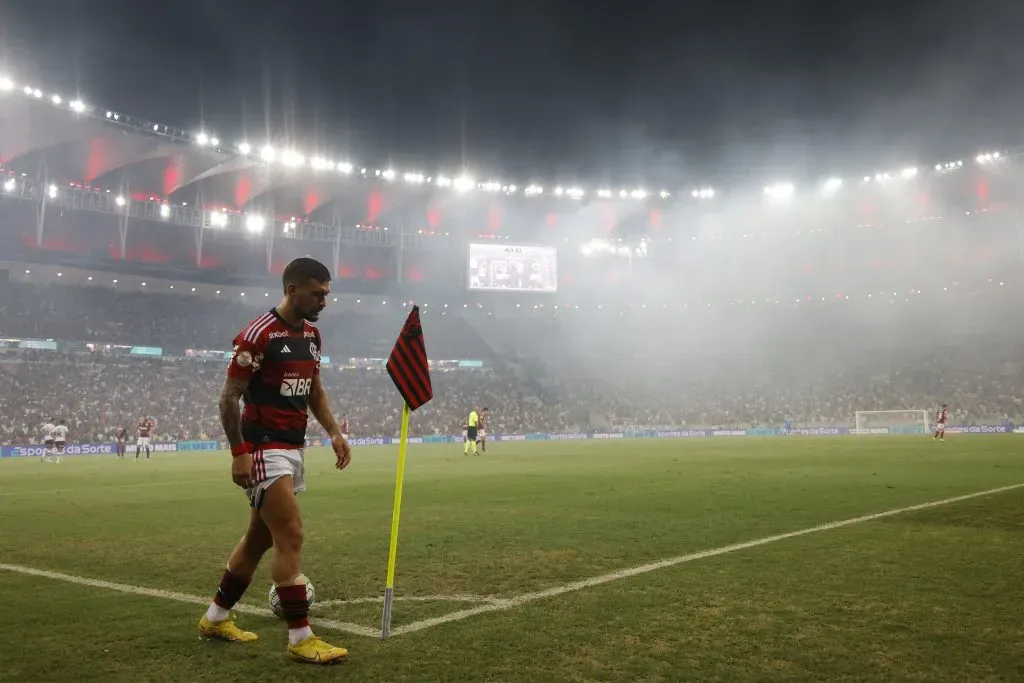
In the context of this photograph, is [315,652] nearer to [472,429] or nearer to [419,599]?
[419,599]

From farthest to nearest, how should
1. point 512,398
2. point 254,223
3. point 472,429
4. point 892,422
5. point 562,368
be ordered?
1. point 562,368
2. point 512,398
3. point 254,223
4. point 892,422
5. point 472,429

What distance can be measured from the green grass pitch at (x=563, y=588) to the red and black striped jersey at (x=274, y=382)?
4.43 feet

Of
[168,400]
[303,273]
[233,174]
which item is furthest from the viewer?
[233,174]

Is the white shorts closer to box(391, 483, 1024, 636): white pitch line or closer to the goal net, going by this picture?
box(391, 483, 1024, 636): white pitch line

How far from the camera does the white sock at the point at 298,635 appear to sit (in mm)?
4227

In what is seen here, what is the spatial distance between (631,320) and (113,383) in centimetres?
4714

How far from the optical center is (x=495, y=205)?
6700 centimetres

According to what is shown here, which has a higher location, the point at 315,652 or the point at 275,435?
the point at 275,435

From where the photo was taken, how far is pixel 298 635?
4.24m

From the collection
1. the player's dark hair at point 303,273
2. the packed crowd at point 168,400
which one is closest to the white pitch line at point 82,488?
the player's dark hair at point 303,273

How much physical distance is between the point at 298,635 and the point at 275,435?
1.23 meters

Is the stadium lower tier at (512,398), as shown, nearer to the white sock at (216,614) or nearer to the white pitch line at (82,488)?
the white pitch line at (82,488)

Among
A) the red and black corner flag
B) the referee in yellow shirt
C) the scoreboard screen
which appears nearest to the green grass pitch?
the red and black corner flag

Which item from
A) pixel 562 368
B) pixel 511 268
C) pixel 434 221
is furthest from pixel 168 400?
pixel 562 368
